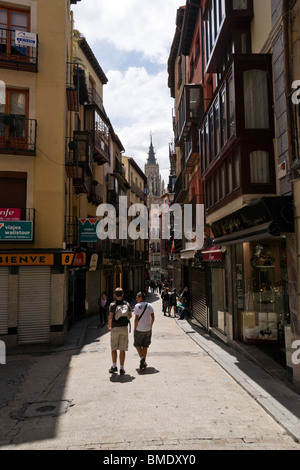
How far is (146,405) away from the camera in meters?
6.56

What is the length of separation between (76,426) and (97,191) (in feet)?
69.0

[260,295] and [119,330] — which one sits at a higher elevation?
[260,295]

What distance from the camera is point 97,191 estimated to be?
25.7m

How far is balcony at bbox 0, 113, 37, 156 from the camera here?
1372 cm

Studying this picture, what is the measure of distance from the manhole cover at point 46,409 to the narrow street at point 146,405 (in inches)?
0.8

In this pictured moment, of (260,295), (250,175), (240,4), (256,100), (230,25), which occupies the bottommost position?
(260,295)

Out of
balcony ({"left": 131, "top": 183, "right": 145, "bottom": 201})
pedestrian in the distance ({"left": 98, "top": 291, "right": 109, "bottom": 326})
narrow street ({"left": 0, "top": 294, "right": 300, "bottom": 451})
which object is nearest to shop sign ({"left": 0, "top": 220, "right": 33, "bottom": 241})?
narrow street ({"left": 0, "top": 294, "right": 300, "bottom": 451})

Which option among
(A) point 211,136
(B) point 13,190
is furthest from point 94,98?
(A) point 211,136

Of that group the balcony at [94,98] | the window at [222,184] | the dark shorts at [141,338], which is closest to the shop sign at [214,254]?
the window at [222,184]

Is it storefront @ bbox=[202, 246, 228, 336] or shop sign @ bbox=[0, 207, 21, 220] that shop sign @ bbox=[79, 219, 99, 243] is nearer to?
shop sign @ bbox=[0, 207, 21, 220]

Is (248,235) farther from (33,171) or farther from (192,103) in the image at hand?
(192,103)

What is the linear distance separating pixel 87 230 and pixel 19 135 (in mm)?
5311

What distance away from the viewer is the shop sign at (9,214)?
13266 mm
